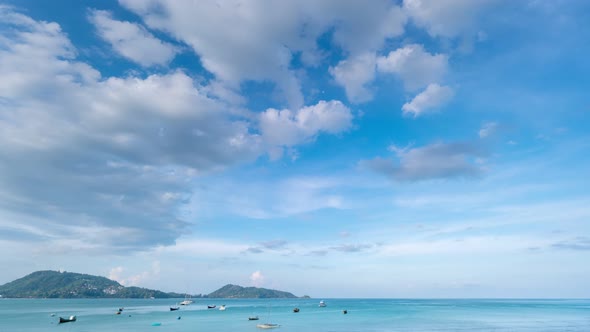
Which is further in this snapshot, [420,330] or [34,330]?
[34,330]

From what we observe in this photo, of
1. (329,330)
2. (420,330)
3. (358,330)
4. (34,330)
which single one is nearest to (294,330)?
Result: (329,330)

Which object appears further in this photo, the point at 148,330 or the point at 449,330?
the point at 148,330

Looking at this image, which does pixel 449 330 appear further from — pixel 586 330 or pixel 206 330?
pixel 206 330

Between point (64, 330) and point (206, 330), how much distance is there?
86.7 feet

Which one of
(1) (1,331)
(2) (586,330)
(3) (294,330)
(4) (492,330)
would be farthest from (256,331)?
(2) (586,330)

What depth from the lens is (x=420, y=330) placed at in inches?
2441

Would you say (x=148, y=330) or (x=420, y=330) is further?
(x=148, y=330)

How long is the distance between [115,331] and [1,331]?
20634 mm

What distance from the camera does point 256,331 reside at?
64.0 metres

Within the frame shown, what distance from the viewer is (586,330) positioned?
59.4m

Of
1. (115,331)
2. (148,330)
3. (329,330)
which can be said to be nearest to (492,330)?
(329,330)

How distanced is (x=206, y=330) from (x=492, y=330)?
4994 centimetres

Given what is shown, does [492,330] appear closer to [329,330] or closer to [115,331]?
[329,330]

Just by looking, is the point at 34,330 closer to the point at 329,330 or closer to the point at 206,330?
the point at 206,330
